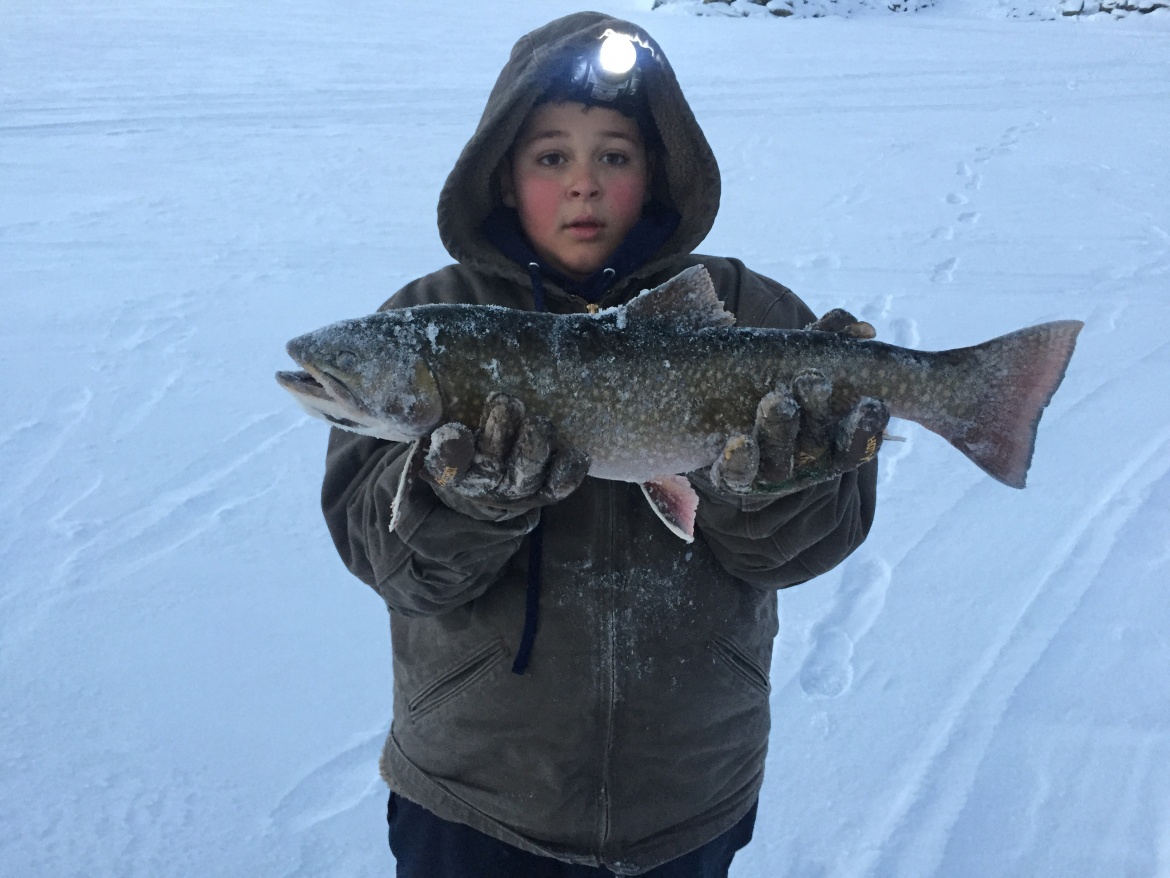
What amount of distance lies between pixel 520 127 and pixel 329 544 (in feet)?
7.31

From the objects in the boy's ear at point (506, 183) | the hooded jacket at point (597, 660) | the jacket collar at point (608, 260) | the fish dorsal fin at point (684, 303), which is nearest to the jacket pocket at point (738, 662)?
the hooded jacket at point (597, 660)

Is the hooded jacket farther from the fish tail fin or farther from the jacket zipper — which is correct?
the fish tail fin

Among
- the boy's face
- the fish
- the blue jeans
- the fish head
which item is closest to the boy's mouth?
the boy's face

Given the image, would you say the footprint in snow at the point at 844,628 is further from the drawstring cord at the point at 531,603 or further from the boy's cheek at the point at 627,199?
the boy's cheek at the point at 627,199

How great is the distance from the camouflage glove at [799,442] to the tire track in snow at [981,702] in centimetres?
151

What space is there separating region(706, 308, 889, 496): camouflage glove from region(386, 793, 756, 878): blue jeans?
3.09ft

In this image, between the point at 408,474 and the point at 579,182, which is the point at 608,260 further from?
the point at 408,474

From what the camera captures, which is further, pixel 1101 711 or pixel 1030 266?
pixel 1030 266

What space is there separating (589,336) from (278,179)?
25.1 feet

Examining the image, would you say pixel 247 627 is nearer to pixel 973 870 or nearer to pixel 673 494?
pixel 673 494

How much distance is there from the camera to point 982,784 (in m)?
3.04

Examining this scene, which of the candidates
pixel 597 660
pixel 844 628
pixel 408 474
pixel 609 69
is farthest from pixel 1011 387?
pixel 844 628

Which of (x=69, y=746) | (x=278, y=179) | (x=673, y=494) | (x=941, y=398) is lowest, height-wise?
(x=69, y=746)

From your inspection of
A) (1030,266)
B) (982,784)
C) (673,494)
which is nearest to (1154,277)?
(1030,266)
